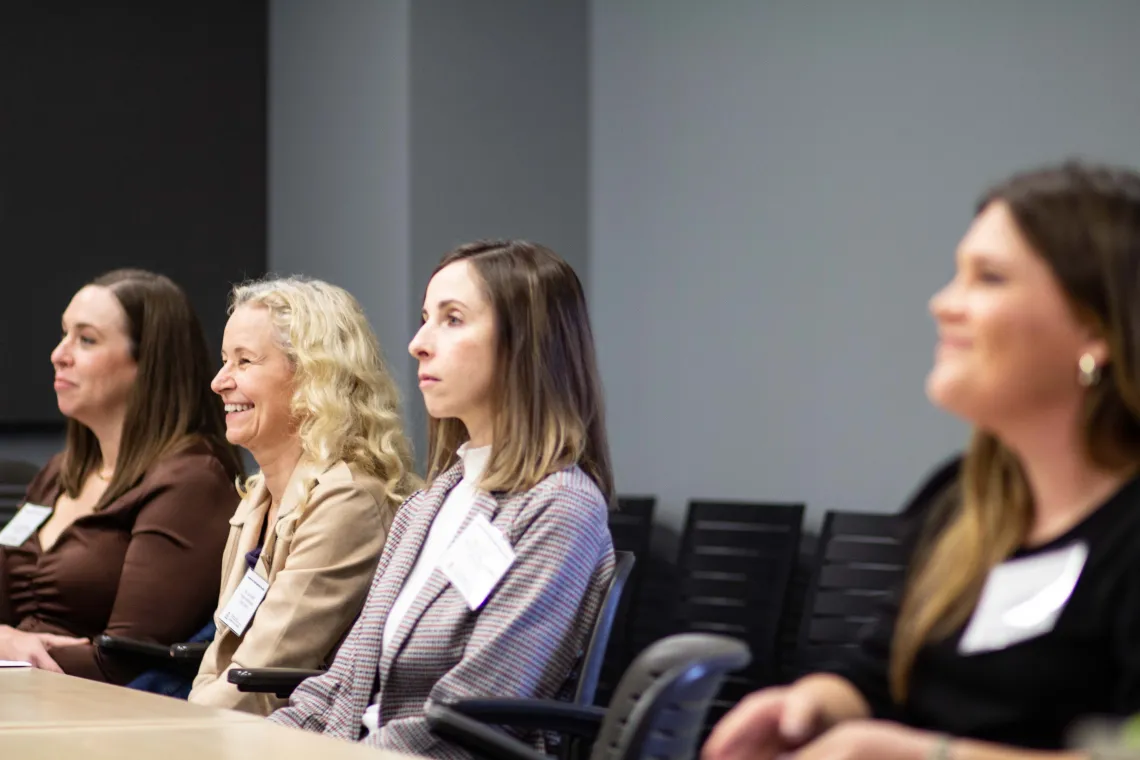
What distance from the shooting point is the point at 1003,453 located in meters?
1.63

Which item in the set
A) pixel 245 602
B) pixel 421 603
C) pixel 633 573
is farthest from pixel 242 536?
pixel 633 573

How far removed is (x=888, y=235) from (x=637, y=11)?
4.69 ft

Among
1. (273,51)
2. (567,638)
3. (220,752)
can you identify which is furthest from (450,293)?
(273,51)

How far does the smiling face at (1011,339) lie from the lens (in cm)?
144

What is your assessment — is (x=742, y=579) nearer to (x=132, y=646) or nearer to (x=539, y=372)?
(x=132, y=646)

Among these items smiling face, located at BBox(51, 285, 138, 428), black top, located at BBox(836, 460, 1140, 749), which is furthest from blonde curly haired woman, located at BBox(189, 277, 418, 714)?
black top, located at BBox(836, 460, 1140, 749)

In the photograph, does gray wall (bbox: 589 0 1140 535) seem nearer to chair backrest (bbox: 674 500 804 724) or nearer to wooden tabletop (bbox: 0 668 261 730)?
chair backrest (bbox: 674 500 804 724)

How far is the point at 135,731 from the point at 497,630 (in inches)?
23.0

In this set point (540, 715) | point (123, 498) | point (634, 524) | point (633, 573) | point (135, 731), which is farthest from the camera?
point (634, 524)

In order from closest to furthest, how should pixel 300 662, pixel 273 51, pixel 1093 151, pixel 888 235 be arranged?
pixel 300 662 < pixel 1093 151 < pixel 888 235 < pixel 273 51

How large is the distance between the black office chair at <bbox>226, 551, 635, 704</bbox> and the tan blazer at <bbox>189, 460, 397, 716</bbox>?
0.38 feet

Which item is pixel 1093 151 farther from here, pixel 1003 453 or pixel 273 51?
pixel 273 51

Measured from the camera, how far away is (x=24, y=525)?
3650mm

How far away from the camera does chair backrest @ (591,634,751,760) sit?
144cm
